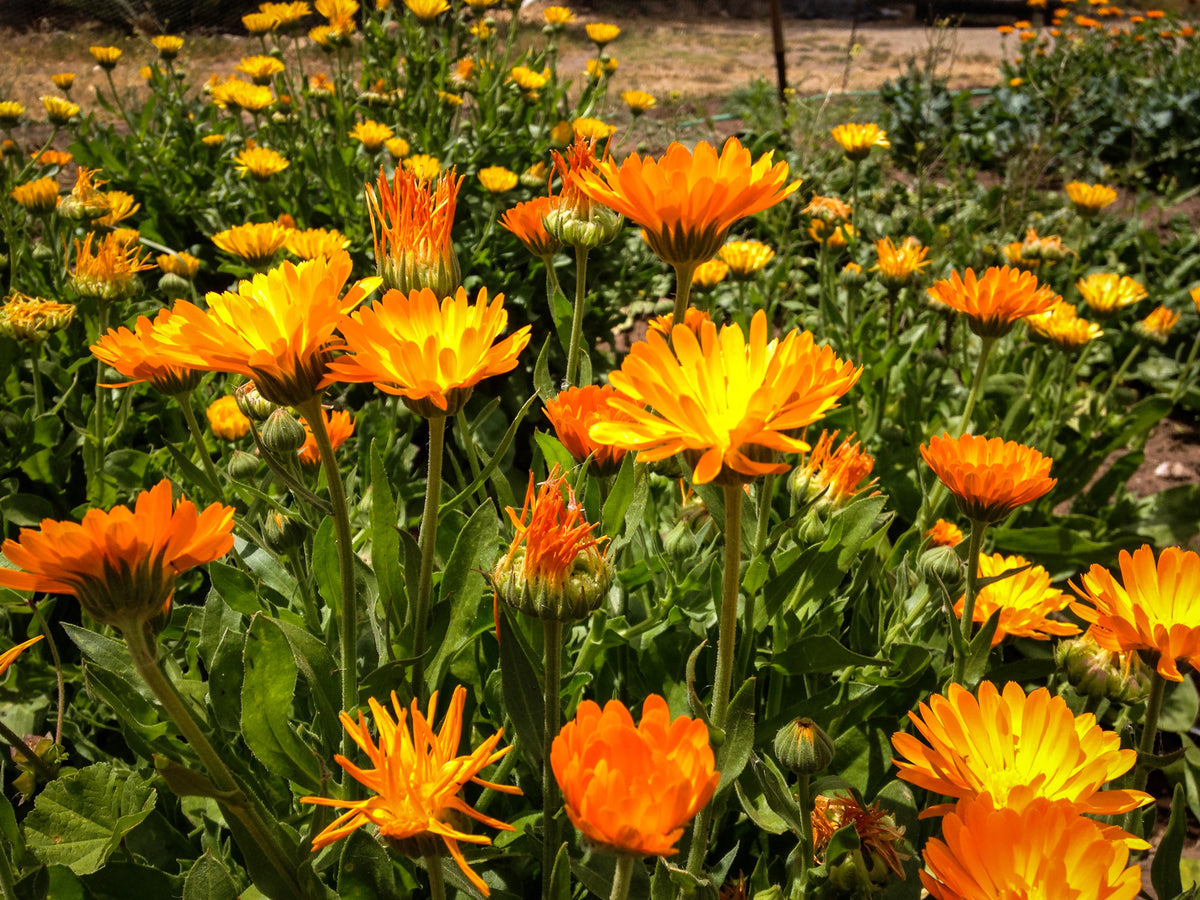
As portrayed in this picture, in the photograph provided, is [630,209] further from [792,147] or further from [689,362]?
[792,147]

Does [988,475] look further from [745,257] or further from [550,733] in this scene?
[745,257]

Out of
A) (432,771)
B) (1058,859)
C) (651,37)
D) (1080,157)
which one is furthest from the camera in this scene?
(651,37)

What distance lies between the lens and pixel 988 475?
4.17 ft

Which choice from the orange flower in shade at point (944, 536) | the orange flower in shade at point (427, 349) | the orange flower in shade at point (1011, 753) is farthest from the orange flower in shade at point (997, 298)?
the orange flower in shade at point (427, 349)

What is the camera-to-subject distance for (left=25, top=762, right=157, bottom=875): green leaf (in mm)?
1216

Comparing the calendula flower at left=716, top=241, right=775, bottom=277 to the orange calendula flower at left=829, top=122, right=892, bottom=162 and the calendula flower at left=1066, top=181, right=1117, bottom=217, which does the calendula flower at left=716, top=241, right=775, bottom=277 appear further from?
the calendula flower at left=1066, top=181, right=1117, bottom=217

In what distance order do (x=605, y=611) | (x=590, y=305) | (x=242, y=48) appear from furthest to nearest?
(x=242, y=48) → (x=590, y=305) → (x=605, y=611)

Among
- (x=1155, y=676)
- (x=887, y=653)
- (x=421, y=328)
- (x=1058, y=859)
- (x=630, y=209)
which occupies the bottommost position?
(x=887, y=653)

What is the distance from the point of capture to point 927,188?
4.49 meters

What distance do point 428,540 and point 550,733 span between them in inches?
10.2

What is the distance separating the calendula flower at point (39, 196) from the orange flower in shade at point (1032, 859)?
2.83m

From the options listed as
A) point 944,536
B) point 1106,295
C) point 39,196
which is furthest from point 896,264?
point 39,196

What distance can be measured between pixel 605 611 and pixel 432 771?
70 cm

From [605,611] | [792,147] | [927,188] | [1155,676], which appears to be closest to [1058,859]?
[1155,676]
